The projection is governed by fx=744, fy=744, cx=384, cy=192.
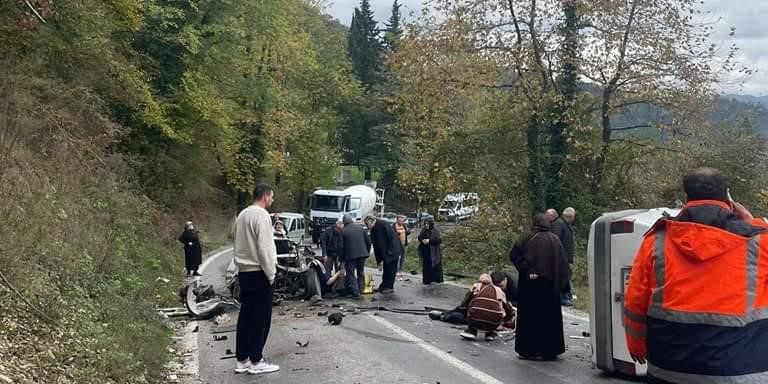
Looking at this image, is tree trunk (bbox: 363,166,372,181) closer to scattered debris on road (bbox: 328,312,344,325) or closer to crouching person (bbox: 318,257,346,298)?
crouching person (bbox: 318,257,346,298)

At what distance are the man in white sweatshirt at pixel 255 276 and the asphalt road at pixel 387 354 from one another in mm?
268

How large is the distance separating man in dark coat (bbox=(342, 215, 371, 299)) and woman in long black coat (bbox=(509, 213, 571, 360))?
21.4ft

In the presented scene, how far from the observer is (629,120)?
22875 millimetres

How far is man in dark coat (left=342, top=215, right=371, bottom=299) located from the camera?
14.8 m

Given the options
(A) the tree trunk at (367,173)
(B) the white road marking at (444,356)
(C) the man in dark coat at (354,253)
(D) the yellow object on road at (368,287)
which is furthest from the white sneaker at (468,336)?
(A) the tree trunk at (367,173)

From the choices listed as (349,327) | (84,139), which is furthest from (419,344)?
(84,139)

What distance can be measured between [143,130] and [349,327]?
20.3 metres

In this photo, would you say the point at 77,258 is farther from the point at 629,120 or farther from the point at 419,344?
the point at 629,120

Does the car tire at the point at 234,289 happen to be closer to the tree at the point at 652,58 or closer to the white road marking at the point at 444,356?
the white road marking at the point at 444,356

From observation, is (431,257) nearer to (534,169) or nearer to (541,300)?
(534,169)

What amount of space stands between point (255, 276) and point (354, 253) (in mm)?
7199

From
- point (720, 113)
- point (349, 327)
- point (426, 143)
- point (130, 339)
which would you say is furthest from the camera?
point (426, 143)

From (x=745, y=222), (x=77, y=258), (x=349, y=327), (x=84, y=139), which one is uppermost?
(x=84, y=139)

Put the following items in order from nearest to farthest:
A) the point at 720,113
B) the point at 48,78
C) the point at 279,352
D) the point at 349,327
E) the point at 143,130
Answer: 1. the point at 279,352
2. the point at 349,327
3. the point at 48,78
4. the point at 720,113
5. the point at 143,130
